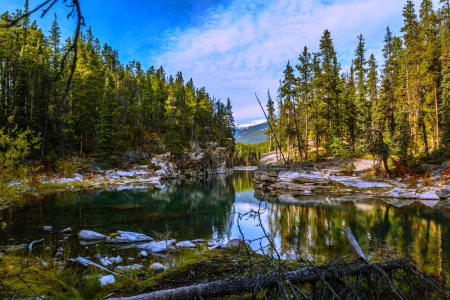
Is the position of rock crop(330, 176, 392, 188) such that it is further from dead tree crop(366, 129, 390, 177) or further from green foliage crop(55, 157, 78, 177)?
green foliage crop(55, 157, 78, 177)

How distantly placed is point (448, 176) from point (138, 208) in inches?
1203

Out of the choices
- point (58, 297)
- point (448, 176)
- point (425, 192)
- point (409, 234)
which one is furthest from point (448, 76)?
point (58, 297)

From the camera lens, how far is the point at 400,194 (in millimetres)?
25922

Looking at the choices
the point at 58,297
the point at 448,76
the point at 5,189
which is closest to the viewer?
the point at 58,297

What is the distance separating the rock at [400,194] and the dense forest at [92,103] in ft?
111

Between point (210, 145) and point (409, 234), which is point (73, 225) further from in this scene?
point (210, 145)

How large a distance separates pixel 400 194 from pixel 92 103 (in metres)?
54.5

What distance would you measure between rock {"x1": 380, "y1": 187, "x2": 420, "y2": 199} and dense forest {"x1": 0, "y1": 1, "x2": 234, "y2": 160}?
33.7 m

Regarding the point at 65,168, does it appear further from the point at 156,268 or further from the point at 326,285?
the point at 326,285

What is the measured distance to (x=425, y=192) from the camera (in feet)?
82.5

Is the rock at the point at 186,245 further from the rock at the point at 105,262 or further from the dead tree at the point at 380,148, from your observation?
the dead tree at the point at 380,148

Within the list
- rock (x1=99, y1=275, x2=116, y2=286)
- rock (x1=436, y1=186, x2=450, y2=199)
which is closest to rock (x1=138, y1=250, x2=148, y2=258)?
rock (x1=99, y1=275, x2=116, y2=286)

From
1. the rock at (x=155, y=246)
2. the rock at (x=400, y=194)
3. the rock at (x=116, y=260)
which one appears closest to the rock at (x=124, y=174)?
the rock at (x=155, y=246)

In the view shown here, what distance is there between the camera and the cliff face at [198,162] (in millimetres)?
57250
